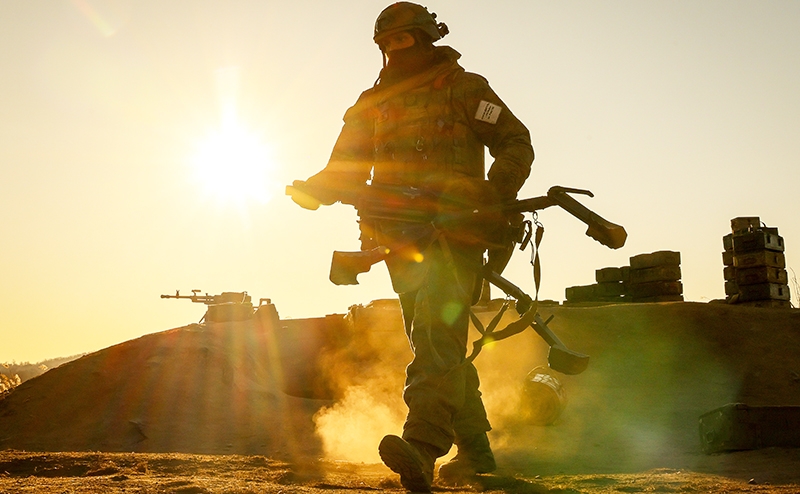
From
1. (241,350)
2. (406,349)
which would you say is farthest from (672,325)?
(241,350)

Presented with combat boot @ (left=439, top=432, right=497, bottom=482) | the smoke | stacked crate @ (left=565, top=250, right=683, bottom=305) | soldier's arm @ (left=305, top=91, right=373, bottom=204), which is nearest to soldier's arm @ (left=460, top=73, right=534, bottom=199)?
soldier's arm @ (left=305, top=91, right=373, bottom=204)

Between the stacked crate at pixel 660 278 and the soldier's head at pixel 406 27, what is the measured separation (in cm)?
1461

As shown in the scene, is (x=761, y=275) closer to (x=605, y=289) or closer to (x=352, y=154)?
(x=605, y=289)

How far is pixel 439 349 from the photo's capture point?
16.1 ft

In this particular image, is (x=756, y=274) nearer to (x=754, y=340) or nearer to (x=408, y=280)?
(x=754, y=340)

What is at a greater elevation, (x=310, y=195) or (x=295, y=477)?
(x=310, y=195)

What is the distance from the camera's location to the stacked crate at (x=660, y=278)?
19.2 m

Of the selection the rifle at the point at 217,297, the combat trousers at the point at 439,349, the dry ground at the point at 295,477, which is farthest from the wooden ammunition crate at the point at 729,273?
the rifle at the point at 217,297

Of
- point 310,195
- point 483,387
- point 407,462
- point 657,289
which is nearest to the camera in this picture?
point 407,462

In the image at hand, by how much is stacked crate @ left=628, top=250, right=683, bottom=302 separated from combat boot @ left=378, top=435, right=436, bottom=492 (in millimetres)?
15790

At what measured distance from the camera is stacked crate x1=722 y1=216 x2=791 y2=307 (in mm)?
16969

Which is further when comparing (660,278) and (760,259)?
(660,278)

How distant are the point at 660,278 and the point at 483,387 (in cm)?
1007

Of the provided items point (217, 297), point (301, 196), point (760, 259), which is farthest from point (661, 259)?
point (217, 297)
